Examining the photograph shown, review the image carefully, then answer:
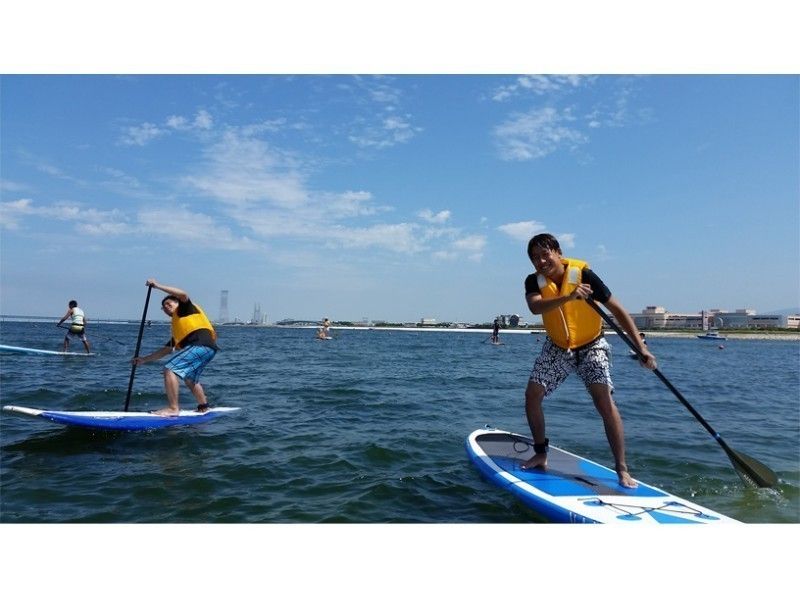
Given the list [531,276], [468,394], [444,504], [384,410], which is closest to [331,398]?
[384,410]

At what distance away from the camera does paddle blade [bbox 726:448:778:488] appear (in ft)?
17.5

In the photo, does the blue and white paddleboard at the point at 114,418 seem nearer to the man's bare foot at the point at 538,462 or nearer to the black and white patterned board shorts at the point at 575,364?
the man's bare foot at the point at 538,462

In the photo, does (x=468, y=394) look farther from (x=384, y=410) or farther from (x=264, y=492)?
(x=264, y=492)

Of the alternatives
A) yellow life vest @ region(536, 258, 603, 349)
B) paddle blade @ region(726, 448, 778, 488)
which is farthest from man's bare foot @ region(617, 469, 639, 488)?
paddle blade @ region(726, 448, 778, 488)

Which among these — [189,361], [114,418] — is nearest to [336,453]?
[189,361]

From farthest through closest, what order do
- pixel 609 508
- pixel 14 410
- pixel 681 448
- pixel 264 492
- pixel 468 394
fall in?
pixel 468 394 < pixel 681 448 < pixel 14 410 < pixel 264 492 < pixel 609 508

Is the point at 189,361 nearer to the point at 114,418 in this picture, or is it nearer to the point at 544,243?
the point at 114,418

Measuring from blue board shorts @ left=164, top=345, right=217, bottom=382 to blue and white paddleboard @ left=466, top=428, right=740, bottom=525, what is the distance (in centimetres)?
462

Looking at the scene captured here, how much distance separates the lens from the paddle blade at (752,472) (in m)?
5.35

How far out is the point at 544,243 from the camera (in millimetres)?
4688

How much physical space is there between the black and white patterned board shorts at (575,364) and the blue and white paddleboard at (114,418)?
5.67 metres

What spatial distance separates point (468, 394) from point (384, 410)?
138 inches

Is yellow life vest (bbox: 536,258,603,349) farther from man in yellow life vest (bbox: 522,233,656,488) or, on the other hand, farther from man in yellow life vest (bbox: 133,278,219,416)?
man in yellow life vest (bbox: 133,278,219,416)

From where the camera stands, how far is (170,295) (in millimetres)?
7984
